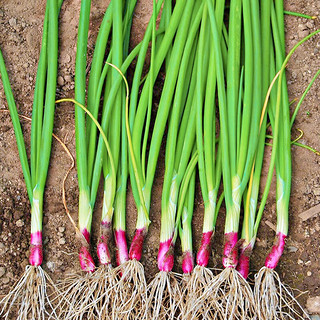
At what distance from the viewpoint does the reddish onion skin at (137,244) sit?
5.21 ft

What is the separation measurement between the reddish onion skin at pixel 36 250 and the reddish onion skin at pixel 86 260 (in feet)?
0.46

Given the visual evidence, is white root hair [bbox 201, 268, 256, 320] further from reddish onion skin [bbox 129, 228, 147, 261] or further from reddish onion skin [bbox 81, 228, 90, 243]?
reddish onion skin [bbox 81, 228, 90, 243]

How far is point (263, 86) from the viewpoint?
1636mm

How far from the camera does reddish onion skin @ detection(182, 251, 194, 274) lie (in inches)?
62.8

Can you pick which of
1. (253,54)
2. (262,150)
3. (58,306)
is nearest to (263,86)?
(253,54)

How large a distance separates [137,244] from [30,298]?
0.41 metres

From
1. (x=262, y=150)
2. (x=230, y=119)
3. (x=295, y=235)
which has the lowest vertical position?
(x=295, y=235)

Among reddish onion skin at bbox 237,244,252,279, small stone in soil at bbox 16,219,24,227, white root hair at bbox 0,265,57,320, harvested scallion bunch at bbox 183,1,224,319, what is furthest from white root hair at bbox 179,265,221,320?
small stone in soil at bbox 16,219,24,227

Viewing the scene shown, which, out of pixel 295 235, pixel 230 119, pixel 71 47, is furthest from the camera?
pixel 71 47

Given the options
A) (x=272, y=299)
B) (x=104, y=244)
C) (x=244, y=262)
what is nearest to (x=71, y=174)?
(x=104, y=244)

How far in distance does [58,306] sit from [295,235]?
35.2 inches

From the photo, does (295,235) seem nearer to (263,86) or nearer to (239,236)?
(239,236)

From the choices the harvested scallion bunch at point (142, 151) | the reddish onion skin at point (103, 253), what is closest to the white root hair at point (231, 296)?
the harvested scallion bunch at point (142, 151)

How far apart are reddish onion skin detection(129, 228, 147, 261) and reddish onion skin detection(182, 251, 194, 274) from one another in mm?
157
